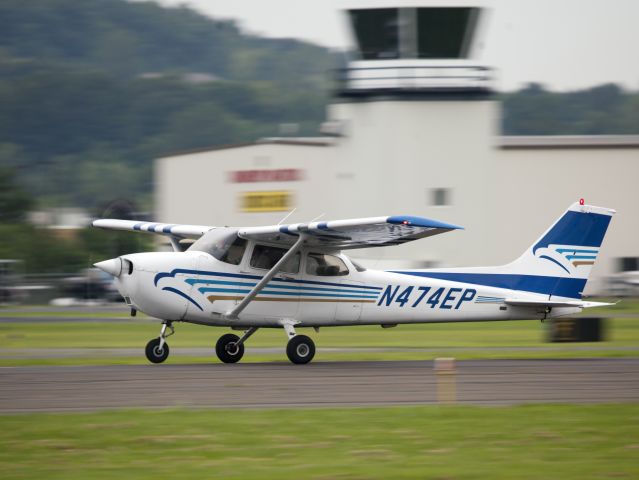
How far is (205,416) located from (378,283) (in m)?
6.71

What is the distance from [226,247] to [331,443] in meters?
7.21

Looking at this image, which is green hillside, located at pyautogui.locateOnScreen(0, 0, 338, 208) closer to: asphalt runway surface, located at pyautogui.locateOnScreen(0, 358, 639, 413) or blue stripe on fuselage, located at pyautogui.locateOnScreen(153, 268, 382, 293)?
blue stripe on fuselage, located at pyautogui.locateOnScreen(153, 268, 382, 293)

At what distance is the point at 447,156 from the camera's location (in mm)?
37156

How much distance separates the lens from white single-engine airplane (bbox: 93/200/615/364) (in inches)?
647

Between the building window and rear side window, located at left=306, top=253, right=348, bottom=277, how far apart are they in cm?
1960

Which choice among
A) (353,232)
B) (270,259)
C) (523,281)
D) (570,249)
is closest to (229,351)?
(270,259)

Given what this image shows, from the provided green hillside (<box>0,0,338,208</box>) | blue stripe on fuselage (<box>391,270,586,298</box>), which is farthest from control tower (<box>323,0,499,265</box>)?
green hillside (<box>0,0,338,208</box>)

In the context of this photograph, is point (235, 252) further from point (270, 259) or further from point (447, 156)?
point (447, 156)

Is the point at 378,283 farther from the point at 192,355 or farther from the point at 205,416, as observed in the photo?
the point at 205,416

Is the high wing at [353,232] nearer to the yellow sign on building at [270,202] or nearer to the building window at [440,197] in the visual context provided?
the building window at [440,197]

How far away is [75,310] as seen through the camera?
119 feet

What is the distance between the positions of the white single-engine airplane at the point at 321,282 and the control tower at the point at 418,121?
17571mm

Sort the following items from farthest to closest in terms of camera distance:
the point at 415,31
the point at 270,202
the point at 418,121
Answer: the point at 270,202
the point at 418,121
the point at 415,31

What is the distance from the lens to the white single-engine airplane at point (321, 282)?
53.9 feet
